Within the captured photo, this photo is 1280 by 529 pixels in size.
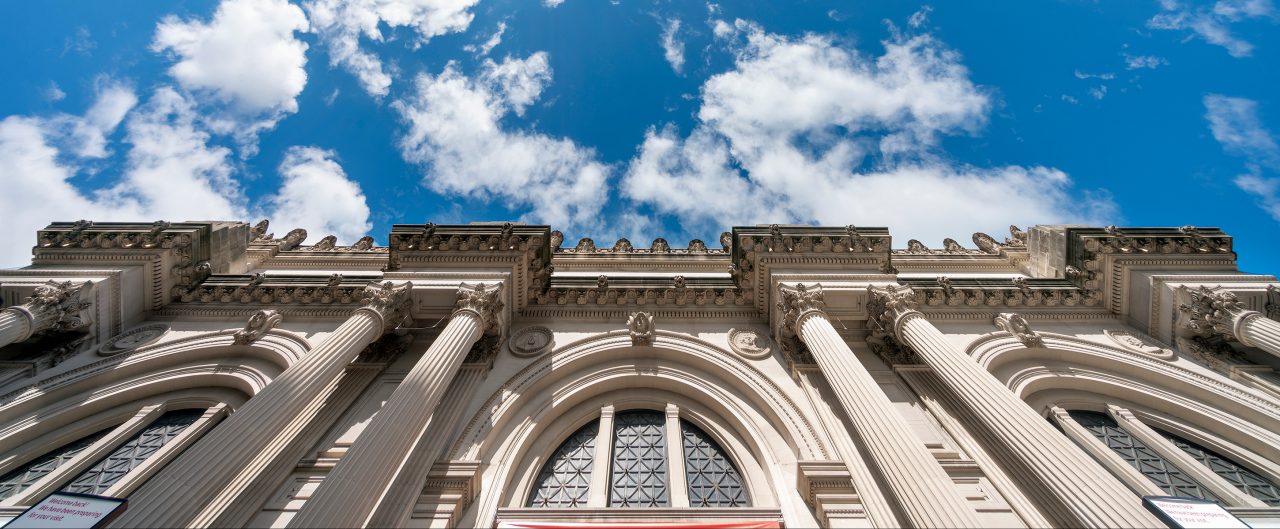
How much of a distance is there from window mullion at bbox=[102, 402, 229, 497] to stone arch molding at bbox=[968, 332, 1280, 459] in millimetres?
17376

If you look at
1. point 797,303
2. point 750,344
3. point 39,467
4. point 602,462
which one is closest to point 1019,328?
point 797,303

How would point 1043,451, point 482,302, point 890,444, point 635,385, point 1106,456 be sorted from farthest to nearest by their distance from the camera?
point 635,385 < point 482,302 < point 1106,456 < point 890,444 < point 1043,451

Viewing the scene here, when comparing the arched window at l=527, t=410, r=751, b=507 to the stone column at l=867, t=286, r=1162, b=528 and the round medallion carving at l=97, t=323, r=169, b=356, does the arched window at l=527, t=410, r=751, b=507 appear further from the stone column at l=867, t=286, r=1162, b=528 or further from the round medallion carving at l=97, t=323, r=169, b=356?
the round medallion carving at l=97, t=323, r=169, b=356

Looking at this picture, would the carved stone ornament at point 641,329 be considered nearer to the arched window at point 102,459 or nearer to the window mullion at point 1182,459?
the arched window at point 102,459

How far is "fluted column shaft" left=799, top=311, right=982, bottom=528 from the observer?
7.11 meters

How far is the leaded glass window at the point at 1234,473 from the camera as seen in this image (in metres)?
10.2

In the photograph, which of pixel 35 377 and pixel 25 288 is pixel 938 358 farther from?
pixel 25 288

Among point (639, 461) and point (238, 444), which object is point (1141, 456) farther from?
point (238, 444)

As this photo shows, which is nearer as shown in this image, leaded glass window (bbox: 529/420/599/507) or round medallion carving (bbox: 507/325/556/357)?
leaded glass window (bbox: 529/420/599/507)

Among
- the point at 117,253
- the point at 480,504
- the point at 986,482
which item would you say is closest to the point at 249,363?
the point at 117,253

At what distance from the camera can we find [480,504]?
946 cm

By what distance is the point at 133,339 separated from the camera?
537 inches

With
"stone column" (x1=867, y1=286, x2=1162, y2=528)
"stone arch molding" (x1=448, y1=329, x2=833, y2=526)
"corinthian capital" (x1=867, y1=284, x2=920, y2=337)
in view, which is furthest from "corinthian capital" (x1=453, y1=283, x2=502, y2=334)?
"stone column" (x1=867, y1=286, x2=1162, y2=528)

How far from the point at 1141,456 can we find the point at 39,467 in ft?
73.9
